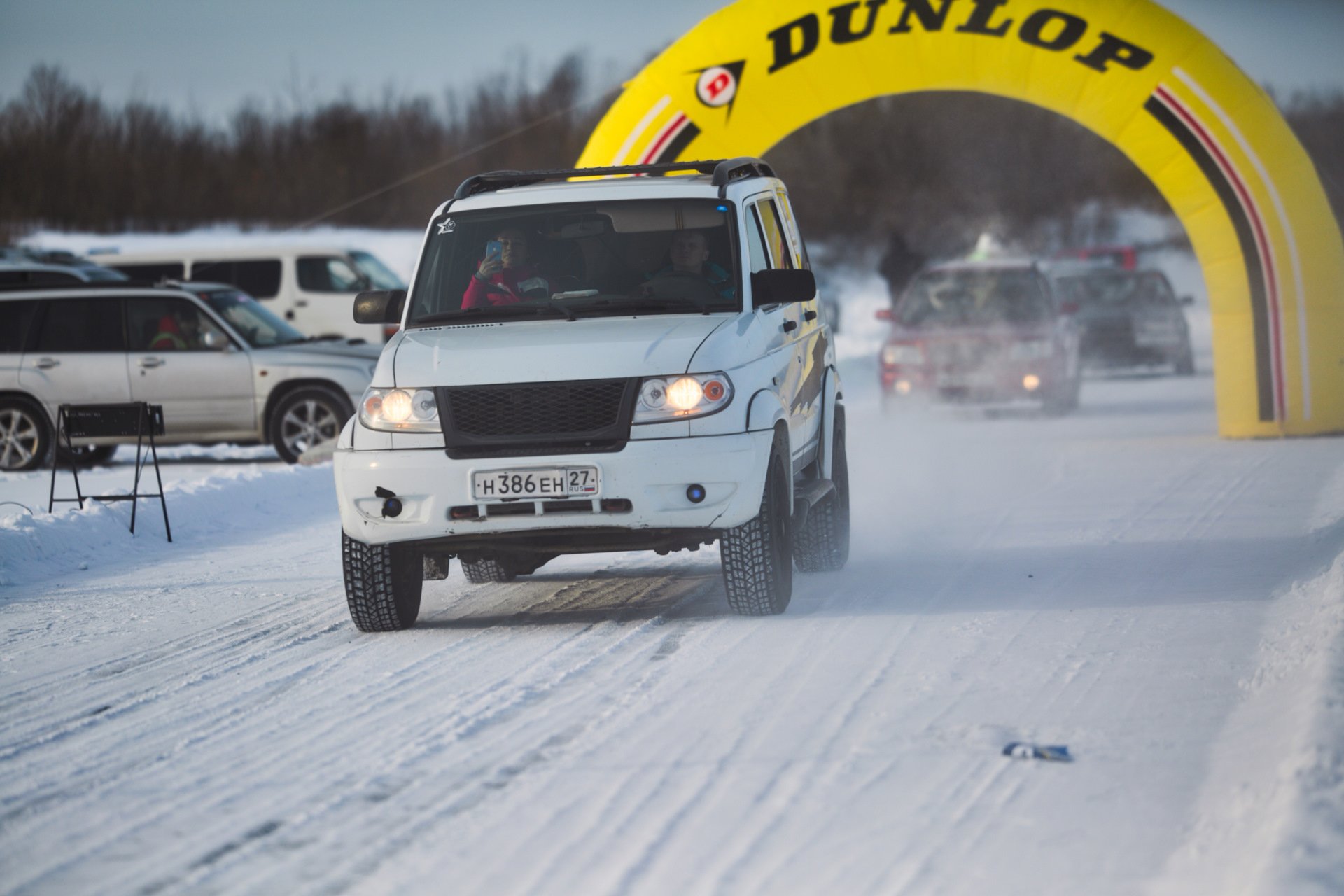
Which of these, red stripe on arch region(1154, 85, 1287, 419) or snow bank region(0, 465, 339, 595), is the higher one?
red stripe on arch region(1154, 85, 1287, 419)

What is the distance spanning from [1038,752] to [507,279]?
3.90 metres

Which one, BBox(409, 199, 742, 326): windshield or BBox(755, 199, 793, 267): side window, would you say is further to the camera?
BBox(755, 199, 793, 267): side window

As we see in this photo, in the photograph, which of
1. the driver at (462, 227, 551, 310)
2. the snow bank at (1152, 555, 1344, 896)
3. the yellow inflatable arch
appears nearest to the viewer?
the snow bank at (1152, 555, 1344, 896)

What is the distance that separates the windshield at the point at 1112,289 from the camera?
81.9ft

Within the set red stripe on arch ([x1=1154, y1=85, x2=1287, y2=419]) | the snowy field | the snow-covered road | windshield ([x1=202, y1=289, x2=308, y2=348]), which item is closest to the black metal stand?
the snowy field

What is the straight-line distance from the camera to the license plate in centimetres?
711

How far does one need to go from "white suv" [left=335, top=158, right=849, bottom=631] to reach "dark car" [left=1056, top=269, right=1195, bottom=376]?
17532mm

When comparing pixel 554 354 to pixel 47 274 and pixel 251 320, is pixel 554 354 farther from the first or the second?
pixel 47 274

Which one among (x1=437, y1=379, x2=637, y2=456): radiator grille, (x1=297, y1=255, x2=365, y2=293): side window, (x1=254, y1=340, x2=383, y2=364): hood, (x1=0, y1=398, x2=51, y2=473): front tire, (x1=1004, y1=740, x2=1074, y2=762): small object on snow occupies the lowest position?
(x1=1004, y1=740, x2=1074, y2=762): small object on snow

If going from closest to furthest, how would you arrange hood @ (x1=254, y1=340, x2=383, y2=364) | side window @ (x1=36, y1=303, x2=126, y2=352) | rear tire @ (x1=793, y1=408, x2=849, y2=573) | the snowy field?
the snowy field → rear tire @ (x1=793, y1=408, x2=849, y2=573) → hood @ (x1=254, y1=340, x2=383, y2=364) → side window @ (x1=36, y1=303, x2=126, y2=352)

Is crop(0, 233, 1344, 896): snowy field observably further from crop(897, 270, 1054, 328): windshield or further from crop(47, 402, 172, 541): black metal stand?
crop(897, 270, 1054, 328): windshield

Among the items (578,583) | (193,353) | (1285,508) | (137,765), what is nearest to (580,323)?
(578,583)

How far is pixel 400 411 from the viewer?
7344 millimetres

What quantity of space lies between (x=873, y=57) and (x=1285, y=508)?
20.5 ft
